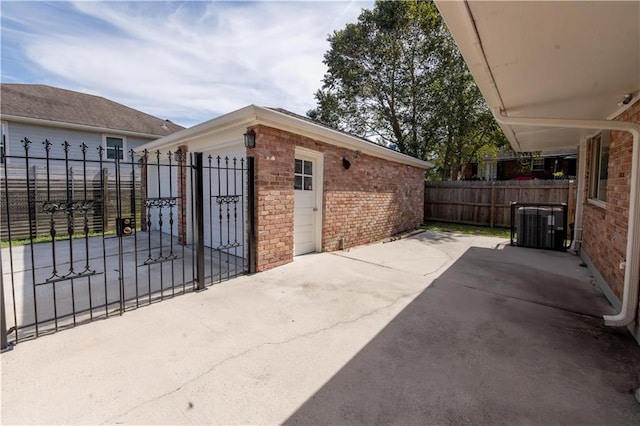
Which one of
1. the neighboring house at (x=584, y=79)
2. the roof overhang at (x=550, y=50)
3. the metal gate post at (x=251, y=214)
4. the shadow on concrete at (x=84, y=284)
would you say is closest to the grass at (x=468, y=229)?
the neighboring house at (x=584, y=79)

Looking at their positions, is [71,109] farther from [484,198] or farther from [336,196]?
[484,198]

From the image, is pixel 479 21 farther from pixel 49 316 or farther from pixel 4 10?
pixel 4 10

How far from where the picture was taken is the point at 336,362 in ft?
8.28

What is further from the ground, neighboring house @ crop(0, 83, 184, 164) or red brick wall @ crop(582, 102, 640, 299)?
neighboring house @ crop(0, 83, 184, 164)

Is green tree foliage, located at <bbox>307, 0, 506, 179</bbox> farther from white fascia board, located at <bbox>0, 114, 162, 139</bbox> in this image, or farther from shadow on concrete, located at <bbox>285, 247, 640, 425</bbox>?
shadow on concrete, located at <bbox>285, 247, 640, 425</bbox>

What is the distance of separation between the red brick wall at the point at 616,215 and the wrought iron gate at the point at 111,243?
529 centimetres

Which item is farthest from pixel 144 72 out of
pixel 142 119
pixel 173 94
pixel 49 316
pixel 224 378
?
pixel 142 119

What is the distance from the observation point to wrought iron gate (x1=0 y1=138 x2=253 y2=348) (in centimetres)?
303

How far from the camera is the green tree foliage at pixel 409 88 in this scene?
43.3ft

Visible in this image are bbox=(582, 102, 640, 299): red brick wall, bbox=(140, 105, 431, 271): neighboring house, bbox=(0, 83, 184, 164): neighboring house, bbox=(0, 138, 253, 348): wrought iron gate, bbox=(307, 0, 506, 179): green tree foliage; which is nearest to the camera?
bbox=(0, 138, 253, 348): wrought iron gate

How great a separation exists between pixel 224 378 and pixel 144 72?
8041 mm

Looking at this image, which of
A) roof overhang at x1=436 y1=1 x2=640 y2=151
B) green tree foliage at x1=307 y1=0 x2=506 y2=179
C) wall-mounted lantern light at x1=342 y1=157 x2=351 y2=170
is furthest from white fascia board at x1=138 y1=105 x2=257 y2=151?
green tree foliage at x1=307 y1=0 x2=506 y2=179

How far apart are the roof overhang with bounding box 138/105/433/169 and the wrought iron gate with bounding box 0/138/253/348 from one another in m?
0.44

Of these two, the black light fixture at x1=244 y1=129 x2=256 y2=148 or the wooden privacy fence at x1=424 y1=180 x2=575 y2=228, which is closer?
the black light fixture at x1=244 y1=129 x2=256 y2=148
